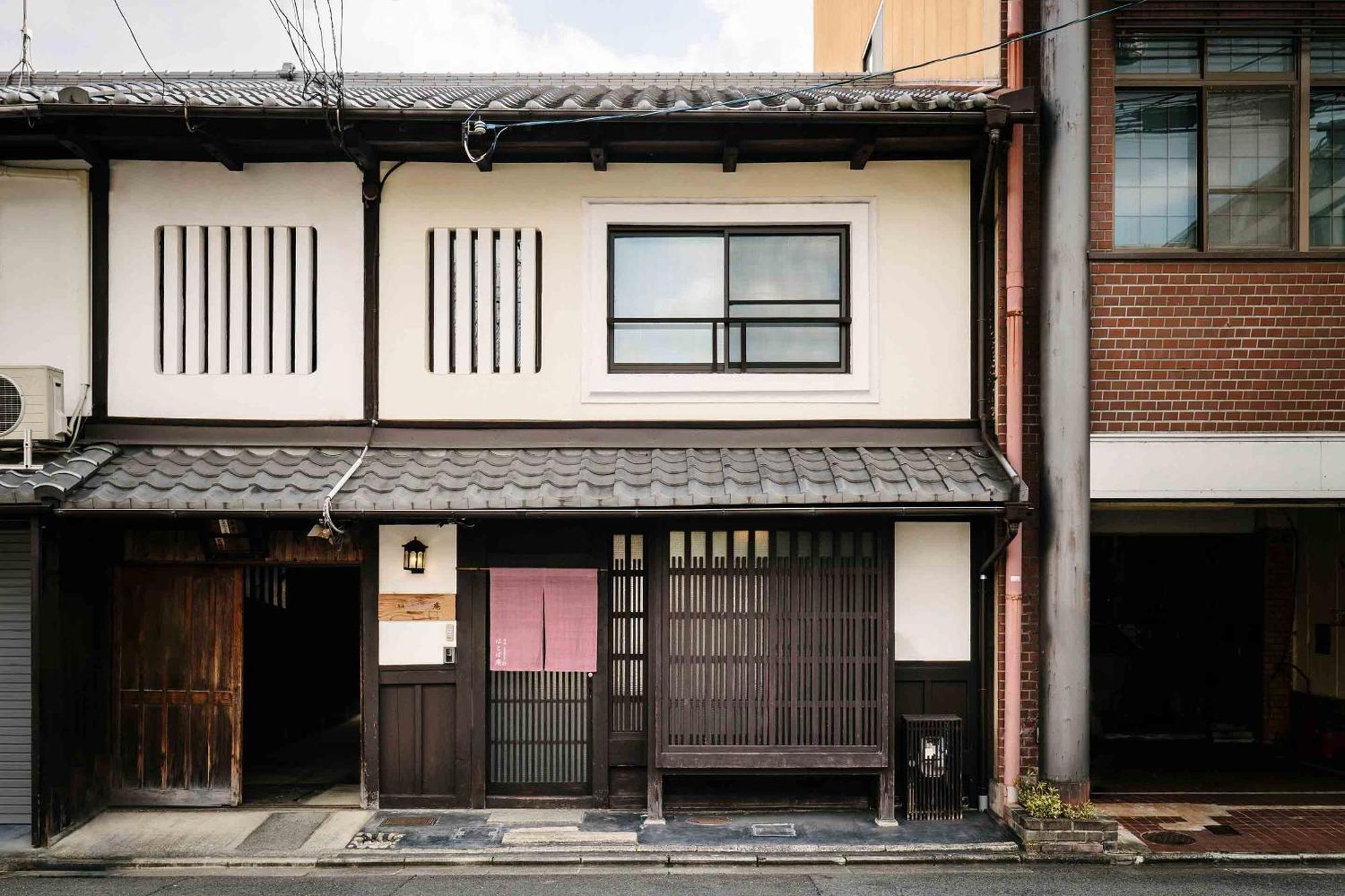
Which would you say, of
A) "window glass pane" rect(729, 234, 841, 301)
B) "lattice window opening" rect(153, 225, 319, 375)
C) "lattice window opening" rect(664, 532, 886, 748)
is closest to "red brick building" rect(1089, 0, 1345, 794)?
"window glass pane" rect(729, 234, 841, 301)

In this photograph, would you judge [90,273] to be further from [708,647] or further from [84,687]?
[708,647]

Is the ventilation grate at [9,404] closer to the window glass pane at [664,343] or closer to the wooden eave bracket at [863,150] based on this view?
the window glass pane at [664,343]

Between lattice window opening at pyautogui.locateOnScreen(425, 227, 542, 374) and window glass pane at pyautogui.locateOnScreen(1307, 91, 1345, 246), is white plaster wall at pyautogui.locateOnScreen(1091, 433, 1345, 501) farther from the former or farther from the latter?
lattice window opening at pyautogui.locateOnScreen(425, 227, 542, 374)

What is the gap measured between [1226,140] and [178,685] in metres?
13.0

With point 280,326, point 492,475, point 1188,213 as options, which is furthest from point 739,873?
point 1188,213

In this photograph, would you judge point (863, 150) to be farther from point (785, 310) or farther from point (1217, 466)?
point (1217, 466)

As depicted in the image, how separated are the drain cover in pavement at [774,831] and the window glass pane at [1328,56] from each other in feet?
32.3

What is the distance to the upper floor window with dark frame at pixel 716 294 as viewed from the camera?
9297 millimetres

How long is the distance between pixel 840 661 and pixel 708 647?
1423 millimetres

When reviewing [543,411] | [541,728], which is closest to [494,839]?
[541,728]

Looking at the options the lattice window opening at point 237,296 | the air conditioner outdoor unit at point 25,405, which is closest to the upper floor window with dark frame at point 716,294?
the lattice window opening at point 237,296

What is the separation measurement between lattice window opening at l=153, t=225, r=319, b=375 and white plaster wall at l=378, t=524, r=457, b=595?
2.10 m

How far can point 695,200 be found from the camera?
30.1ft

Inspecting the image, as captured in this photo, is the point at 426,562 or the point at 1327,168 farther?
the point at 426,562
